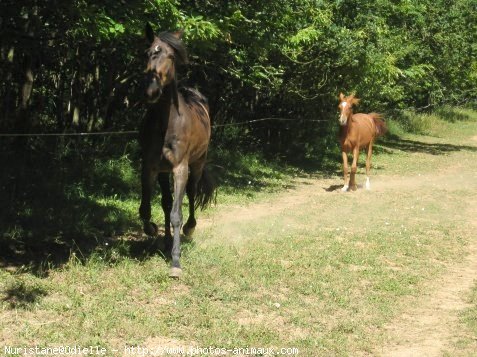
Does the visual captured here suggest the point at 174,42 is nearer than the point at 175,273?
No

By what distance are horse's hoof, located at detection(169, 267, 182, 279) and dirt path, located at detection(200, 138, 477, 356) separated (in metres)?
2.04

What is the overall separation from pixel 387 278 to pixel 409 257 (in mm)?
1272

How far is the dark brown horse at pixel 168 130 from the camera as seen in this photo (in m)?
6.29

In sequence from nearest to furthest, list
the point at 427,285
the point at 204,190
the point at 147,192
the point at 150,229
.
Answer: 1. the point at 427,285
2. the point at 147,192
3. the point at 150,229
4. the point at 204,190

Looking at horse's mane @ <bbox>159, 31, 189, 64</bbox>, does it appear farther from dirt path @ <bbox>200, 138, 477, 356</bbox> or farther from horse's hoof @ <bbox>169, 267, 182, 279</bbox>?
dirt path @ <bbox>200, 138, 477, 356</bbox>

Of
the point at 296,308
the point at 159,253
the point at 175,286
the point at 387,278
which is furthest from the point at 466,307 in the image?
the point at 159,253

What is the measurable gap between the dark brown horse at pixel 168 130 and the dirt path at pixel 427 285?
5.96 ft

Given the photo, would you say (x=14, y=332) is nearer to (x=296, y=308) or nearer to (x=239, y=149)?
(x=296, y=308)

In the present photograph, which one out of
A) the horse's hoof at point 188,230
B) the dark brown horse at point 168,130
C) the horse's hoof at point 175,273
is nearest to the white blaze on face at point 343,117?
the horse's hoof at point 188,230

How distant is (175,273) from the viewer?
6.27m

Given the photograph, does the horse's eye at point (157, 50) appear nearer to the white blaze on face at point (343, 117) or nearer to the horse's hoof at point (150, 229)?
the horse's hoof at point (150, 229)

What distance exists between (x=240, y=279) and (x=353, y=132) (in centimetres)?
893

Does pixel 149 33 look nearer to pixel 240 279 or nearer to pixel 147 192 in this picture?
pixel 147 192

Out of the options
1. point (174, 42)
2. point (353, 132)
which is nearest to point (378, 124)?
point (353, 132)
